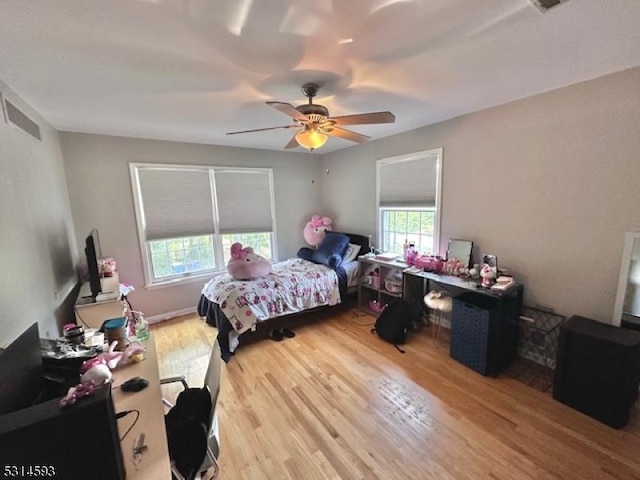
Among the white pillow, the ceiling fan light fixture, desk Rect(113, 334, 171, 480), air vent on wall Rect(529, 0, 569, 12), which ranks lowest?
desk Rect(113, 334, 171, 480)

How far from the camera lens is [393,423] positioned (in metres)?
1.85

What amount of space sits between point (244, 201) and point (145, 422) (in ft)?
11.0

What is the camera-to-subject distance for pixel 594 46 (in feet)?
4.97

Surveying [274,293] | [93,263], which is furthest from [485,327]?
[93,263]

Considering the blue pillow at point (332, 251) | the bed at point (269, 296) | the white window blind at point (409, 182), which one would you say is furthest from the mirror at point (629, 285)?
the blue pillow at point (332, 251)

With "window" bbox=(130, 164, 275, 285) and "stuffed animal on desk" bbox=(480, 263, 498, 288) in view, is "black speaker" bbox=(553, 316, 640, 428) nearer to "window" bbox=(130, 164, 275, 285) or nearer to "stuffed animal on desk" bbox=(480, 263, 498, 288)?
"stuffed animal on desk" bbox=(480, 263, 498, 288)

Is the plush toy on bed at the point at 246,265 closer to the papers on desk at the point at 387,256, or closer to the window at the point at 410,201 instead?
the papers on desk at the point at 387,256

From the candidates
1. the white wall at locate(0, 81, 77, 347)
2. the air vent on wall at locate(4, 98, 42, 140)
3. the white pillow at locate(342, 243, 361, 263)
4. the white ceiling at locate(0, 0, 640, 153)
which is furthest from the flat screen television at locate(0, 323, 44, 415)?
the white pillow at locate(342, 243, 361, 263)

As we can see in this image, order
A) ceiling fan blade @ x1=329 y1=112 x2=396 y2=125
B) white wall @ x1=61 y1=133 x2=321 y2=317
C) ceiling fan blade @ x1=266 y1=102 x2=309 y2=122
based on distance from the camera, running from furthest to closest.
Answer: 1. white wall @ x1=61 y1=133 x2=321 y2=317
2. ceiling fan blade @ x1=329 y1=112 x2=396 y2=125
3. ceiling fan blade @ x1=266 y1=102 x2=309 y2=122

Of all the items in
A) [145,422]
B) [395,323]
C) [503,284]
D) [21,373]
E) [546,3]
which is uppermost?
[546,3]

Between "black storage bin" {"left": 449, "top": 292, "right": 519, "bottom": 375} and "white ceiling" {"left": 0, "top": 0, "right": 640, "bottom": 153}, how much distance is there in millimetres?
1767

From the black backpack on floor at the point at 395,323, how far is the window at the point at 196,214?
2326mm

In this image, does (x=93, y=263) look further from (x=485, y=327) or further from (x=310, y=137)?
(x=485, y=327)

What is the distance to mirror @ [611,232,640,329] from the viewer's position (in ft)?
6.13
